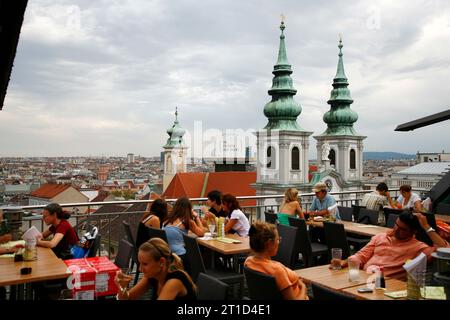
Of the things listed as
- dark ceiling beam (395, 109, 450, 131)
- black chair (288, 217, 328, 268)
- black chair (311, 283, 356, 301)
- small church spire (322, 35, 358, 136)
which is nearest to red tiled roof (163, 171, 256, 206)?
small church spire (322, 35, 358, 136)

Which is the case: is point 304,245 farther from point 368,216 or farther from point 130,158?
point 130,158

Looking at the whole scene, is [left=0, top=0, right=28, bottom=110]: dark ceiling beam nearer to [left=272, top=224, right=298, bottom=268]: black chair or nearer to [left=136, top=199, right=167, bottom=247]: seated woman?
[left=136, top=199, right=167, bottom=247]: seated woman

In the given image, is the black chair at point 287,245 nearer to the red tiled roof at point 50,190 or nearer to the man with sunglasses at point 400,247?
the man with sunglasses at point 400,247

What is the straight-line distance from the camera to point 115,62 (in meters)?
12.8

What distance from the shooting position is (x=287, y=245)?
5.31m

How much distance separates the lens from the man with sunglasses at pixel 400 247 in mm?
4074

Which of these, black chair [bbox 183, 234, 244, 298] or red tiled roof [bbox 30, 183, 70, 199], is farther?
red tiled roof [bbox 30, 183, 70, 199]

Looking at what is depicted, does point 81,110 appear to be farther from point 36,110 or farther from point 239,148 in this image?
point 239,148

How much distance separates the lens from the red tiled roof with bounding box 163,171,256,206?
6650cm

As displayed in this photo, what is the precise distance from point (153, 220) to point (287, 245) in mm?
1740

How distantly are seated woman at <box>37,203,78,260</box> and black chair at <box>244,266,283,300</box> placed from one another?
2679 millimetres

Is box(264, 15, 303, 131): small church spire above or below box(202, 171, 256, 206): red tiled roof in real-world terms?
above

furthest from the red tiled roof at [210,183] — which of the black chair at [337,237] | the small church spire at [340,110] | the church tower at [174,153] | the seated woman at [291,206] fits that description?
the black chair at [337,237]
